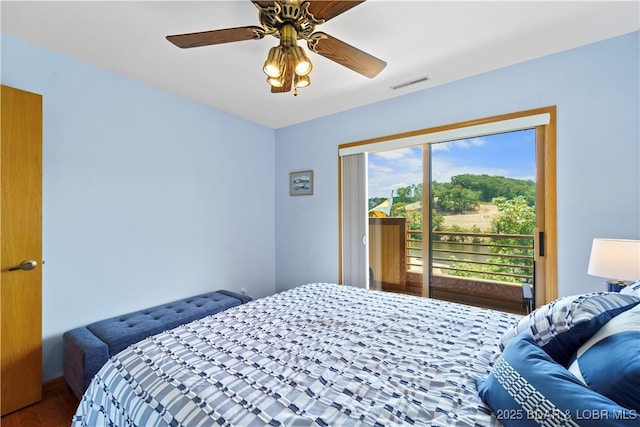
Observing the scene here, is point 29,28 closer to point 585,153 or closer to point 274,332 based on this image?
point 274,332

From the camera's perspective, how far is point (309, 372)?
1.15 meters

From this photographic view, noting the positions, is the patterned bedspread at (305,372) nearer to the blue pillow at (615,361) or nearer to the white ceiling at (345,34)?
the blue pillow at (615,361)

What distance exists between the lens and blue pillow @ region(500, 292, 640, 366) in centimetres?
95

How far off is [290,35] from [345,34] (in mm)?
651

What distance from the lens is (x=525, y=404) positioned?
76 cm

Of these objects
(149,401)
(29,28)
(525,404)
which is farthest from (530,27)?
(29,28)

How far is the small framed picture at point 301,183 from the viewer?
144 inches

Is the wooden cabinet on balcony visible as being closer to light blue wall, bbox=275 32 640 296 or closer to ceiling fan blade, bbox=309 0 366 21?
light blue wall, bbox=275 32 640 296

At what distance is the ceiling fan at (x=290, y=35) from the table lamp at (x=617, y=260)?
1.82 meters

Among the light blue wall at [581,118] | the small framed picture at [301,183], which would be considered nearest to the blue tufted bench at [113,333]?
the small framed picture at [301,183]

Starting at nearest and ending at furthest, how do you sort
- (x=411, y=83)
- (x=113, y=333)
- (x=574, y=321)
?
(x=574, y=321), (x=113, y=333), (x=411, y=83)

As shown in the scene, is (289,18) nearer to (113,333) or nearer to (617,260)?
(617,260)

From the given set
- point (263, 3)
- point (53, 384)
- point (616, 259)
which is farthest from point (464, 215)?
point (53, 384)

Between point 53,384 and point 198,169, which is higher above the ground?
point 198,169
